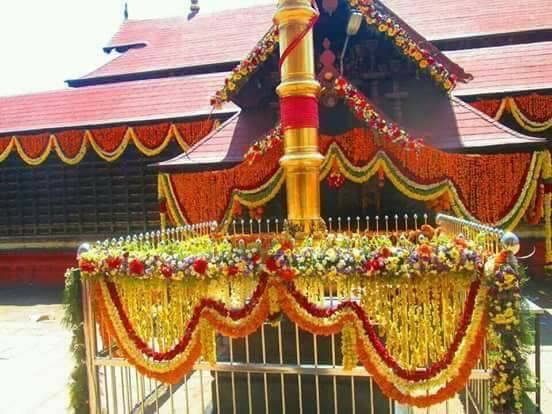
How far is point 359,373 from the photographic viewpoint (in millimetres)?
3516

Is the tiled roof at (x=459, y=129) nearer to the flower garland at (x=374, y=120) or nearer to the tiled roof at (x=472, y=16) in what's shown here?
the flower garland at (x=374, y=120)

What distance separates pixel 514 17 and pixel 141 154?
10.8 m

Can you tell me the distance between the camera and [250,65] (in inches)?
331

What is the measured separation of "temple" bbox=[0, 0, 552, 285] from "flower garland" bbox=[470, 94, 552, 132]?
24 mm

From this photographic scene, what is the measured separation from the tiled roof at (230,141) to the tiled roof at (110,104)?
1.17m

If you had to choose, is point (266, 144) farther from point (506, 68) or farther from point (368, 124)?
point (506, 68)

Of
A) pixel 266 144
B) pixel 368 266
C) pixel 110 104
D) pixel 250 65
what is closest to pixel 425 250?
pixel 368 266

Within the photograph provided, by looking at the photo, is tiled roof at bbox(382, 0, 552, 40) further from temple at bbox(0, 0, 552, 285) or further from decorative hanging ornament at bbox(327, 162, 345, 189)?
decorative hanging ornament at bbox(327, 162, 345, 189)

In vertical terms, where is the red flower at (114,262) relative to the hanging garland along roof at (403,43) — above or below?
below

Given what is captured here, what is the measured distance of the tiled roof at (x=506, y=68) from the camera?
30.4 ft

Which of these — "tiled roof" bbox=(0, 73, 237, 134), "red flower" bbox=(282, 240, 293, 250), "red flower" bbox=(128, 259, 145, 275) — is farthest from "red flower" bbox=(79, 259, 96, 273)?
"tiled roof" bbox=(0, 73, 237, 134)

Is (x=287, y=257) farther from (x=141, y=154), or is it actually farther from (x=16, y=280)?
(x=16, y=280)

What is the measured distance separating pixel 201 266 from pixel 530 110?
811 centimetres

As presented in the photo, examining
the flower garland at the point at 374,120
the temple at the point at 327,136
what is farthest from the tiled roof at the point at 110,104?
the flower garland at the point at 374,120
